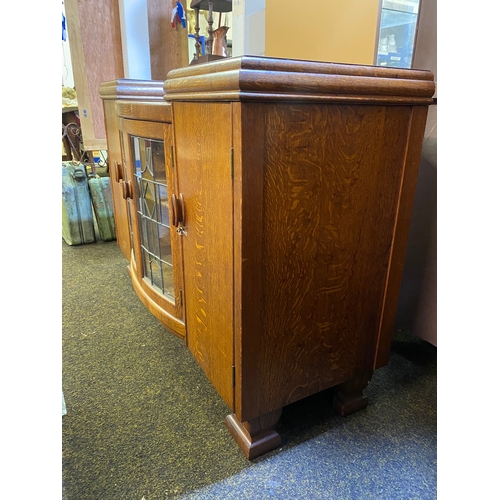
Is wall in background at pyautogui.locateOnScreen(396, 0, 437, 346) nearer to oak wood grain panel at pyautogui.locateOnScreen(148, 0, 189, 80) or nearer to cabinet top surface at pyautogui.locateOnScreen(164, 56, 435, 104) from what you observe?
cabinet top surface at pyautogui.locateOnScreen(164, 56, 435, 104)

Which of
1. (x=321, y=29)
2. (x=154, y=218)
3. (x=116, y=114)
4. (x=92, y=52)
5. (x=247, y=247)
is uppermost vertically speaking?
(x=92, y=52)

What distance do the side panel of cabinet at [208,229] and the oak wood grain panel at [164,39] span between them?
61.2 inches

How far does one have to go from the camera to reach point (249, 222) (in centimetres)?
82

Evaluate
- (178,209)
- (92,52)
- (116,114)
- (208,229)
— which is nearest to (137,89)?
(116,114)

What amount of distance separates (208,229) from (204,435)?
628 millimetres

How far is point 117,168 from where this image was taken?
175cm

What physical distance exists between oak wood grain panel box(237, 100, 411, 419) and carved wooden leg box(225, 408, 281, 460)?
2.1 inches

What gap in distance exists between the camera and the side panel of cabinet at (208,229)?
849 mm

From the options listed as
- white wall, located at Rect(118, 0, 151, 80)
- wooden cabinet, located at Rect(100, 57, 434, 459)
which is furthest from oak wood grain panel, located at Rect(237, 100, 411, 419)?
white wall, located at Rect(118, 0, 151, 80)

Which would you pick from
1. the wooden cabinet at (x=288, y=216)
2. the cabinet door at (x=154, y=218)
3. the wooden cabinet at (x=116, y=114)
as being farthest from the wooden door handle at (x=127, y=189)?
the wooden cabinet at (x=288, y=216)

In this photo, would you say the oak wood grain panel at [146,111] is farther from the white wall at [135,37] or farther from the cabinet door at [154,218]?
the white wall at [135,37]

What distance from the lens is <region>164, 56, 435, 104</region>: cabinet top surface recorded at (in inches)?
28.5

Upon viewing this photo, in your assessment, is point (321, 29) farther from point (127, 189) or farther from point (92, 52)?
point (92, 52)
